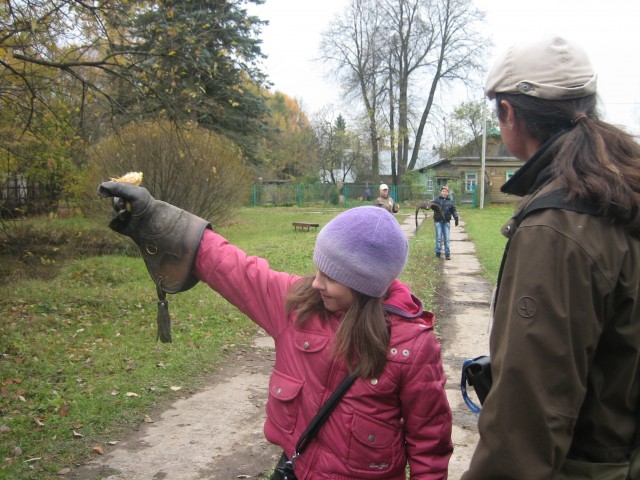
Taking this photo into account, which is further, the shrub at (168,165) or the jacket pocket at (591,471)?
the shrub at (168,165)

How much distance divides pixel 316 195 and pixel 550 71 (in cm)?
4165

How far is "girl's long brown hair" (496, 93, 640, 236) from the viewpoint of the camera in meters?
1.33

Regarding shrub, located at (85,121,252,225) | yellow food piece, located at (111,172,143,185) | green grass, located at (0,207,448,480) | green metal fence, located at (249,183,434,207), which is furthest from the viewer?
green metal fence, located at (249,183,434,207)

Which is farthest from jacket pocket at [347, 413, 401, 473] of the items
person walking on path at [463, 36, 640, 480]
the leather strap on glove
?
the leather strap on glove

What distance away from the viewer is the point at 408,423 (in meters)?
1.98

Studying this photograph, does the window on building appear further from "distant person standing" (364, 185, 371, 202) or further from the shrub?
the shrub

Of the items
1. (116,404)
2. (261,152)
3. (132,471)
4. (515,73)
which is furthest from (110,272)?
(261,152)

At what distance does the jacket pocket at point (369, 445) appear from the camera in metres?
1.95

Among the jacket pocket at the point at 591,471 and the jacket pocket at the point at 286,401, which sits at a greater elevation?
the jacket pocket at the point at 591,471

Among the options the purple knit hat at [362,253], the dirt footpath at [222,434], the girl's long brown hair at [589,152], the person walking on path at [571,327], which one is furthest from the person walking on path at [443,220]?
the person walking on path at [571,327]

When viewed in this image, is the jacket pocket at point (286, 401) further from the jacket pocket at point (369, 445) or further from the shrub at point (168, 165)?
the shrub at point (168, 165)

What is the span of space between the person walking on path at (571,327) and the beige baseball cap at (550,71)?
0.41 feet

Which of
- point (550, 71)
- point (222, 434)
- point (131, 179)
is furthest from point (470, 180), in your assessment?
point (550, 71)

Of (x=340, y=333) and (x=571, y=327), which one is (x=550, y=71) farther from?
(x=340, y=333)
